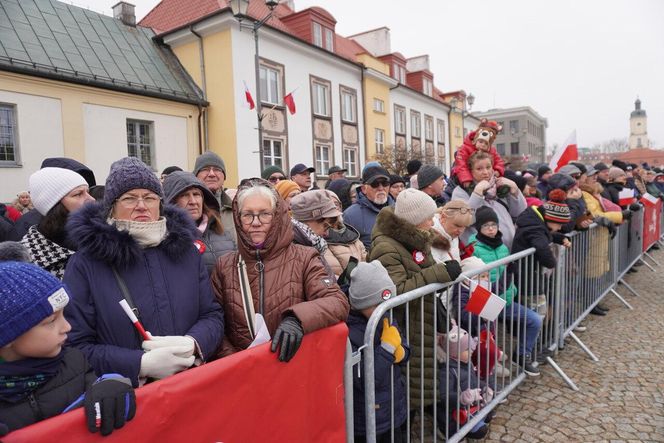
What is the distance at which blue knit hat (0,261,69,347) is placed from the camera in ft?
4.25

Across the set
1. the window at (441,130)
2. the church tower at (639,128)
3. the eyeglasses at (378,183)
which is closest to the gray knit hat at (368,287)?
the eyeglasses at (378,183)

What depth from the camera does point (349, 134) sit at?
75.1ft

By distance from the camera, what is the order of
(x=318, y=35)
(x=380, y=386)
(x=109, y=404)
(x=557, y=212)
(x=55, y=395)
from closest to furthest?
(x=109, y=404) < (x=55, y=395) < (x=380, y=386) < (x=557, y=212) < (x=318, y=35)

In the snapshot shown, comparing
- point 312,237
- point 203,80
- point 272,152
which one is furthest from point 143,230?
point 203,80

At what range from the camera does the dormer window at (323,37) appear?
21250 millimetres

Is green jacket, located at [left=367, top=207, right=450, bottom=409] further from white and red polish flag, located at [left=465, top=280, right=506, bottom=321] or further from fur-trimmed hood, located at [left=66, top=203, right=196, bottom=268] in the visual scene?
→ fur-trimmed hood, located at [left=66, top=203, right=196, bottom=268]

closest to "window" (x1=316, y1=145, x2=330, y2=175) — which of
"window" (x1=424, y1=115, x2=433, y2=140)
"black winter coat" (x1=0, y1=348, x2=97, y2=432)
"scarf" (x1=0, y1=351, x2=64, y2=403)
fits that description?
"window" (x1=424, y1=115, x2=433, y2=140)

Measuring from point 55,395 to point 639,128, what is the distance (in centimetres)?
13317

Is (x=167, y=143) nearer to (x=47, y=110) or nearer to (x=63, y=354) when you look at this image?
(x=47, y=110)

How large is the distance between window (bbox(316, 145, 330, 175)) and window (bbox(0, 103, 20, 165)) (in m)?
12.1

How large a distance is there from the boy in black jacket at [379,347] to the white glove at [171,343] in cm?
96

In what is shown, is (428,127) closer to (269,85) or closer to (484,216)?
(269,85)

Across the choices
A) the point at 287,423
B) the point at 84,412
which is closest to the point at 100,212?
the point at 84,412

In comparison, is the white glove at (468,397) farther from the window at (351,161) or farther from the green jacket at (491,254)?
the window at (351,161)
